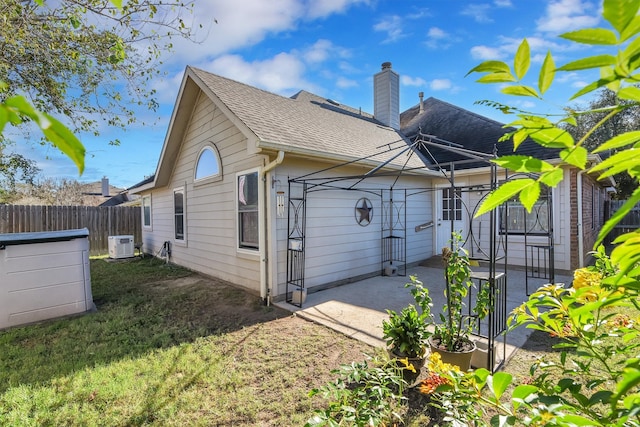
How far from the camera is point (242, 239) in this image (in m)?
6.39

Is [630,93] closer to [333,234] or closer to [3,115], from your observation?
[3,115]

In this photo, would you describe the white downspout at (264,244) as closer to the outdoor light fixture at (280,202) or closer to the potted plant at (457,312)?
the outdoor light fixture at (280,202)

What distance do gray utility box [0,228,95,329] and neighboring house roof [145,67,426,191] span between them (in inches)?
134

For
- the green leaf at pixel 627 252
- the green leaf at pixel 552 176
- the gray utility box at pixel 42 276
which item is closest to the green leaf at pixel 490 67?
the green leaf at pixel 552 176

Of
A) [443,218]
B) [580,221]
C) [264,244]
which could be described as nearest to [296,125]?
[264,244]

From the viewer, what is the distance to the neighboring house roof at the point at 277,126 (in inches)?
219

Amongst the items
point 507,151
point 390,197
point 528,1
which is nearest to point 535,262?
point 507,151

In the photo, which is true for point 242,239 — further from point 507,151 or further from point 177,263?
point 507,151

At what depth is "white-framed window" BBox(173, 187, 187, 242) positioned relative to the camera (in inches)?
341

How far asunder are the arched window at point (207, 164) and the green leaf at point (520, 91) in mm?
6964

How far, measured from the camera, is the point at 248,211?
20.3 ft

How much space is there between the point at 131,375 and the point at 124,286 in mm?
4596

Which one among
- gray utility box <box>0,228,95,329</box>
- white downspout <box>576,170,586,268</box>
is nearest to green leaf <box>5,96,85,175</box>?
gray utility box <box>0,228,95,329</box>

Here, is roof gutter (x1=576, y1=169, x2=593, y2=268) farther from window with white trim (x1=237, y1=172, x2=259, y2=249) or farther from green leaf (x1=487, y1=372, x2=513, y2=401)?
green leaf (x1=487, y1=372, x2=513, y2=401)
